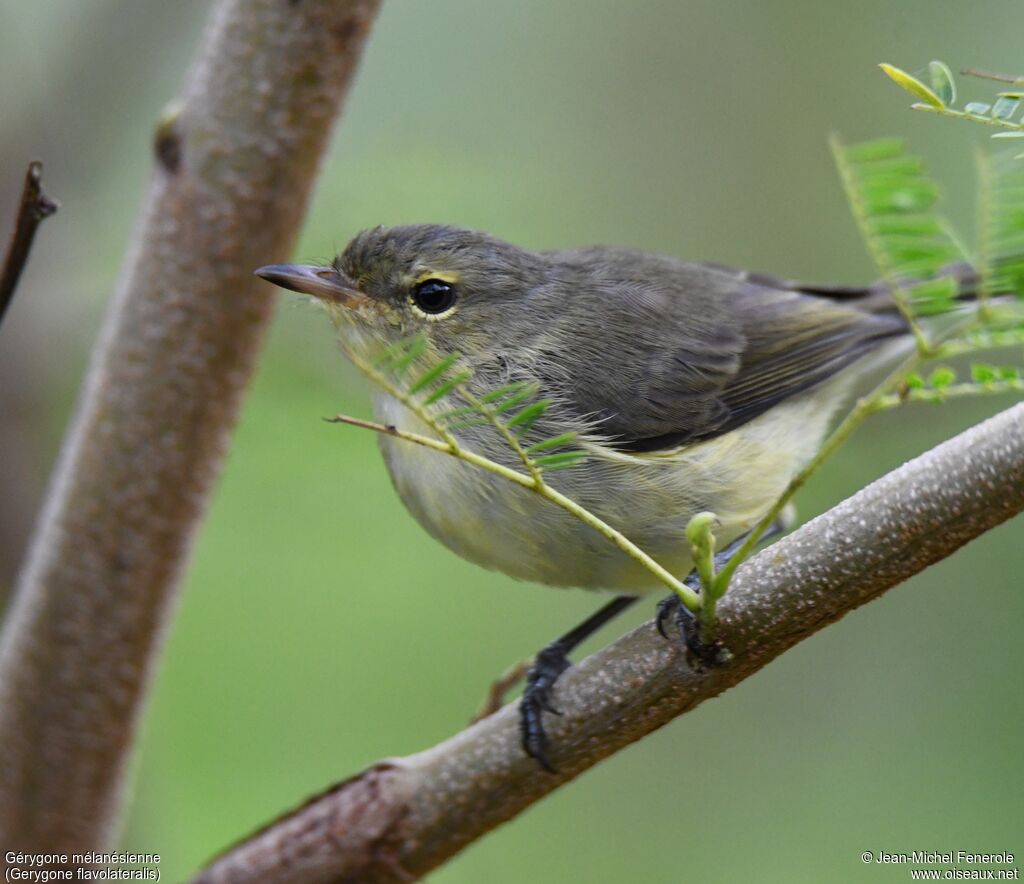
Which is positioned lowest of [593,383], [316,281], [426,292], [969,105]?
[969,105]

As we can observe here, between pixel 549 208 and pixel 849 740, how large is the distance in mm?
2883

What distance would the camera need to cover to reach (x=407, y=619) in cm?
464

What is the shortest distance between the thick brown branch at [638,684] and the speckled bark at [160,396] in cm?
67

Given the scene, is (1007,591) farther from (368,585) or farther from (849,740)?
(368,585)

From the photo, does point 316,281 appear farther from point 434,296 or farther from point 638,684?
point 638,684

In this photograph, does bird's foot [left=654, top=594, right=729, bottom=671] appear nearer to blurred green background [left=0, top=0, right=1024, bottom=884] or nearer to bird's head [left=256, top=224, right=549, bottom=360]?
bird's head [left=256, top=224, right=549, bottom=360]

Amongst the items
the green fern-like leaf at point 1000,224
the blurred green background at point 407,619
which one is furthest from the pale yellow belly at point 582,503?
the green fern-like leaf at point 1000,224

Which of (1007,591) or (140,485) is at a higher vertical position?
(1007,591)

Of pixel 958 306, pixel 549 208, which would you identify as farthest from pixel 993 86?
pixel 958 306

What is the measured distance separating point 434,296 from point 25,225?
1.41 m

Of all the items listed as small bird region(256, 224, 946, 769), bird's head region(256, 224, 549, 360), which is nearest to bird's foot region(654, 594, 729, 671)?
small bird region(256, 224, 946, 769)

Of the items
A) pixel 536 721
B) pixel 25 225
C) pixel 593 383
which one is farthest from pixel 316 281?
pixel 536 721

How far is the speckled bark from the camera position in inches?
113

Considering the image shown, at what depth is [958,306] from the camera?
1926 mm
